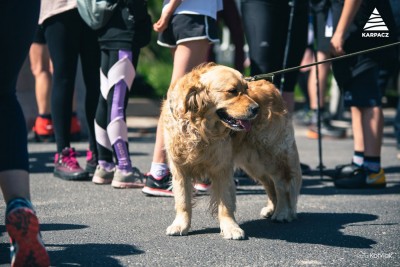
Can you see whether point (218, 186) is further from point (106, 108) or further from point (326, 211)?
point (106, 108)

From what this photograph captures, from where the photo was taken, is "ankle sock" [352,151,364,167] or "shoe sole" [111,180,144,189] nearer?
"shoe sole" [111,180,144,189]

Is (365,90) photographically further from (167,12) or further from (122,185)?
(122,185)

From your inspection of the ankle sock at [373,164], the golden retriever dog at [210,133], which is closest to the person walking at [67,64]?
the golden retriever dog at [210,133]

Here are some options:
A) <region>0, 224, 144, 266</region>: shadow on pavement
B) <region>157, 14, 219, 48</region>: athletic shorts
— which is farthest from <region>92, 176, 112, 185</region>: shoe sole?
<region>0, 224, 144, 266</region>: shadow on pavement

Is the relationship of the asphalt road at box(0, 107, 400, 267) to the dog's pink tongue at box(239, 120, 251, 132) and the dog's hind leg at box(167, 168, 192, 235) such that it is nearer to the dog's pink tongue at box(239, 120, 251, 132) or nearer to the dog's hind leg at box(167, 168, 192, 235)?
the dog's hind leg at box(167, 168, 192, 235)

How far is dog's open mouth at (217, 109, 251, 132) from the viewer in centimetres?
409

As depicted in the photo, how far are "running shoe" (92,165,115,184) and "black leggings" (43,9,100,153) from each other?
15.9 inches

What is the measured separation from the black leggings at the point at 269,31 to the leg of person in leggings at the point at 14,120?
108 inches

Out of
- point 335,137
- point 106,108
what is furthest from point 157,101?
point 106,108

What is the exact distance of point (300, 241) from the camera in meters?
4.05

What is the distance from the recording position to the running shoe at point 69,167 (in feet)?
19.1

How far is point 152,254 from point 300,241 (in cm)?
91

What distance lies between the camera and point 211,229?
14.3 ft

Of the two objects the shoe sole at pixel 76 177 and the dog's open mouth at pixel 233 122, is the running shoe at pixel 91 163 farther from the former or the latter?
the dog's open mouth at pixel 233 122
